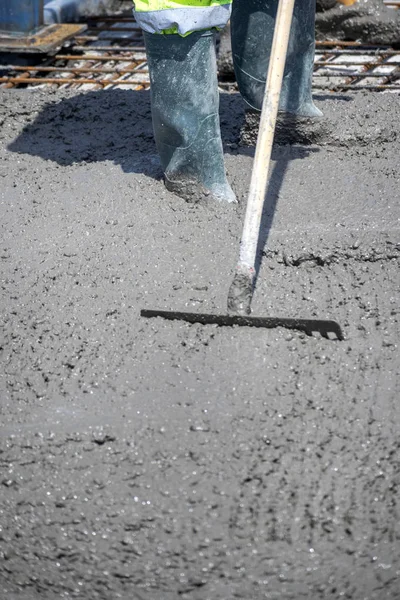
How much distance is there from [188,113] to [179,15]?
0.35 metres

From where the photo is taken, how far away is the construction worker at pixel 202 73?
2609 millimetres

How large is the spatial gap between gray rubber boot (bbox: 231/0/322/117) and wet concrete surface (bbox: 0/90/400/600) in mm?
212

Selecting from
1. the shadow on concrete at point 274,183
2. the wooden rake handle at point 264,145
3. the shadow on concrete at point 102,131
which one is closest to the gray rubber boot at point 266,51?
the shadow on concrete at point 274,183

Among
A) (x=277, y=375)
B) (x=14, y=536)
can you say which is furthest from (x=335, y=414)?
(x=14, y=536)

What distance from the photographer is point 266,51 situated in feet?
10.2

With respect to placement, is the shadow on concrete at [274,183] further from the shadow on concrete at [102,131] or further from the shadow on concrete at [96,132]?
the shadow on concrete at [96,132]

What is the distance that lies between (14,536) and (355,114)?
7.84 feet

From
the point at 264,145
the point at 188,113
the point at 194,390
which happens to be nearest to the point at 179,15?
the point at 188,113

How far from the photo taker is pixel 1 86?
175 inches

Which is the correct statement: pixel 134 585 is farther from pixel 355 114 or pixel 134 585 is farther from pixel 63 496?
pixel 355 114

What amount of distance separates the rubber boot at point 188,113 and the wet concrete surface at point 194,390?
77mm

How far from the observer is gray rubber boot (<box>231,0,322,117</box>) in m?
3.09

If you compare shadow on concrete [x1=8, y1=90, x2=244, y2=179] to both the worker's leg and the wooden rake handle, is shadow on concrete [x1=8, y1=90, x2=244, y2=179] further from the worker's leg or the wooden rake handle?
the wooden rake handle

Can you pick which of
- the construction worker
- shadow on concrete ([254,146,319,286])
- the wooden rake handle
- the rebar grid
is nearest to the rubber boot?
the construction worker
